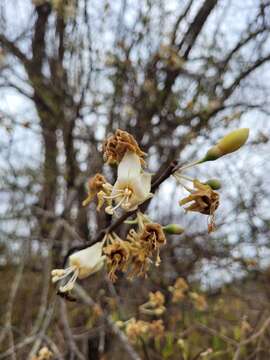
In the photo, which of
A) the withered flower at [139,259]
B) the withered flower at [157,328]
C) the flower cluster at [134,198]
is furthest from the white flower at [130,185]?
the withered flower at [157,328]

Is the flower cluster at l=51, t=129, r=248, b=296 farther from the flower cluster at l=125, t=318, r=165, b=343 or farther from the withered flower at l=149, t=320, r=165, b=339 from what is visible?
the withered flower at l=149, t=320, r=165, b=339

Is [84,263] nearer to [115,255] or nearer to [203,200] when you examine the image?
[115,255]

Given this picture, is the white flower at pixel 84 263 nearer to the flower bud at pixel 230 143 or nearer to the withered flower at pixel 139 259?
the withered flower at pixel 139 259

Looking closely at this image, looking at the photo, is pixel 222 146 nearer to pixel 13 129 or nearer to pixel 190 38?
pixel 190 38

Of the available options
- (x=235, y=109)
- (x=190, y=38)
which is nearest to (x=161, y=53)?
(x=190, y=38)

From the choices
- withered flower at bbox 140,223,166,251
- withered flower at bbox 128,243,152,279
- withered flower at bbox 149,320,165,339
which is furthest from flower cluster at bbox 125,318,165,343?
withered flower at bbox 140,223,166,251

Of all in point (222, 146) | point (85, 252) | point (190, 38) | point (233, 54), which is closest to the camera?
point (222, 146)
